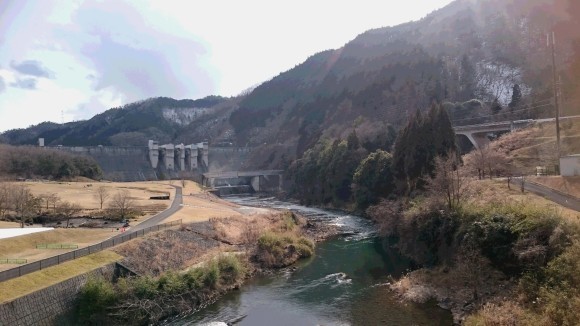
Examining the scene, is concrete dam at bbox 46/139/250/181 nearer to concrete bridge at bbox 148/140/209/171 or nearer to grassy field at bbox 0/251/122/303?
concrete bridge at bbox 148/140/209/171

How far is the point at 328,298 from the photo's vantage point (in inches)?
1024

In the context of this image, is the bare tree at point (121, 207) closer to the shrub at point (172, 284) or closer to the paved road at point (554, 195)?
the shrub at point (172, 284)

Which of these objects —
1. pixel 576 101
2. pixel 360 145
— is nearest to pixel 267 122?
pixel 360 145

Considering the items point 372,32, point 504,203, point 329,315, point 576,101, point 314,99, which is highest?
point 372,32

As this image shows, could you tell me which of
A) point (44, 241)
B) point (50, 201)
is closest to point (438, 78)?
point (50, 201)

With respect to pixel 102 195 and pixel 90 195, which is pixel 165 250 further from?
pixel 90 195

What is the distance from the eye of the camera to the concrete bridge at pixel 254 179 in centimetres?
10743

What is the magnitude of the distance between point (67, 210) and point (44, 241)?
51.4 ft

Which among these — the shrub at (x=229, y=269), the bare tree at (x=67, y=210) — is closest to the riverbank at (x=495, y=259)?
the shrub at (x=229, y=269)

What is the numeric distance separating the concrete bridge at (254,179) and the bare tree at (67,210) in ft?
194

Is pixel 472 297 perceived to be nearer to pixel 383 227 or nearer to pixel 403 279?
pixel 403 279

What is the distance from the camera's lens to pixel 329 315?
23.3 m

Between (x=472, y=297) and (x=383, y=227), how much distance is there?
1916cm

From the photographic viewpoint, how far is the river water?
74.2ft
